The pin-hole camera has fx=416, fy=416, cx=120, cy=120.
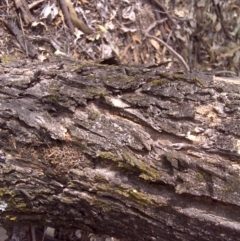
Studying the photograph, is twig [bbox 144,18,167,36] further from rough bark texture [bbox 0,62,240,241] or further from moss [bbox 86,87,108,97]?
moss [bbox 86,87,108,97]

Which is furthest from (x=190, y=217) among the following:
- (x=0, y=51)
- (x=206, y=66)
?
(x=206, y=66)

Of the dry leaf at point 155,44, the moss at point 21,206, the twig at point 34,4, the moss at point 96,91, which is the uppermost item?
the twig at point 34,4

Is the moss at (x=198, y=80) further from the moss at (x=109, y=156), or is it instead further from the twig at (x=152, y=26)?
the twig at (x=152, y=26)

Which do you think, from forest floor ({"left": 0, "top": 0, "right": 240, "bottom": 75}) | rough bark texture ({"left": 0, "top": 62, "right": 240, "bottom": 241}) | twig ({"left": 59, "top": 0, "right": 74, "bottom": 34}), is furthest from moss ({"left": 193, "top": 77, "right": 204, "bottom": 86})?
twig ({"left": 59, "top": 0, "right": 74, "bottom": 34})

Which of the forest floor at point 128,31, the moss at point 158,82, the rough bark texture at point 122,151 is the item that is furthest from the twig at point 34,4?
the moss at point 158,82

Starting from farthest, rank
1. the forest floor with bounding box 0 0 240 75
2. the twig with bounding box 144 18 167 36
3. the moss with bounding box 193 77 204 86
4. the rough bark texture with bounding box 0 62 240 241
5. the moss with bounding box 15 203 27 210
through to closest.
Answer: the twig with bounding box 144 18 167 36 < the forest floor with bounding box 0 0 240 75 < the moss with bounding box 15 203 27 210 < the moss with bounding box 193 77 204 86 < the rough bark texture with bounding box 0 62 240 241

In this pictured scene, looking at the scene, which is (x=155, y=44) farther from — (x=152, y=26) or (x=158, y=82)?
(x=158, y=82)

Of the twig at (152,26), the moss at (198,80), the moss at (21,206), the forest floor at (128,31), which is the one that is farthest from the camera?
the twig at (152,26)

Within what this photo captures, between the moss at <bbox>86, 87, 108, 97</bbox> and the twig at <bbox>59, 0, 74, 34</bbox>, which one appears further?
the twig at <bbox>59, 0, 74, 34</bbox>

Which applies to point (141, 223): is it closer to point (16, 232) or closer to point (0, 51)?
point (16, 232)
